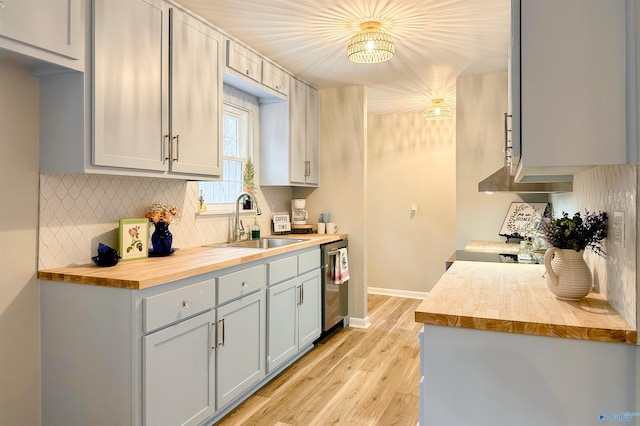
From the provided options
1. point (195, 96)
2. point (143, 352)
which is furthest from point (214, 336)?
point (195, 96)

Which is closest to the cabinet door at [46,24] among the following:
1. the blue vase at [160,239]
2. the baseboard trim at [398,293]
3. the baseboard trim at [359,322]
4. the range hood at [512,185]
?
the blue vase at [160,239]

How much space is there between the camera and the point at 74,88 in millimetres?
1951

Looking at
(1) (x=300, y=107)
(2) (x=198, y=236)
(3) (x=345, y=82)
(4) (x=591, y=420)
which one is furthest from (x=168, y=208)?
(4) (x=591, y=420)

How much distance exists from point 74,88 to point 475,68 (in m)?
3.12

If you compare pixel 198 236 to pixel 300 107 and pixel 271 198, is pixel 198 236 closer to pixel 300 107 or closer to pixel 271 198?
pixel 271 198

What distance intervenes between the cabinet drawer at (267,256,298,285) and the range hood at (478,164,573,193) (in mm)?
1516

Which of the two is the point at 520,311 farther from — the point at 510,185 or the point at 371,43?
the point at 371,43

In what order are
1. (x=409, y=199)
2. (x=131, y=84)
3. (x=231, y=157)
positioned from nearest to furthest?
1. (x=131, y=84)
2. (x=231, y=157)
3. (x=409, y=199)

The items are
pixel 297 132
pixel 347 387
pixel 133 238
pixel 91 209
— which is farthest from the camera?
pixel 297 132

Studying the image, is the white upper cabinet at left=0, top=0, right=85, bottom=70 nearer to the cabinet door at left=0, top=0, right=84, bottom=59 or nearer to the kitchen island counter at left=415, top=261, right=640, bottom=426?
the cabinet door at left=0, top=0, right=84, bottom=59

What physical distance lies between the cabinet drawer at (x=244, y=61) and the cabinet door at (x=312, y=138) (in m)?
0.94

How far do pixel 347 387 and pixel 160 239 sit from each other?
1.60 metres

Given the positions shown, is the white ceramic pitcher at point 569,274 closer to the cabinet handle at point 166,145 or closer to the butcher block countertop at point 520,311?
the butcher block countertop at point 520,311

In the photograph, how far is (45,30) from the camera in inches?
68.1
